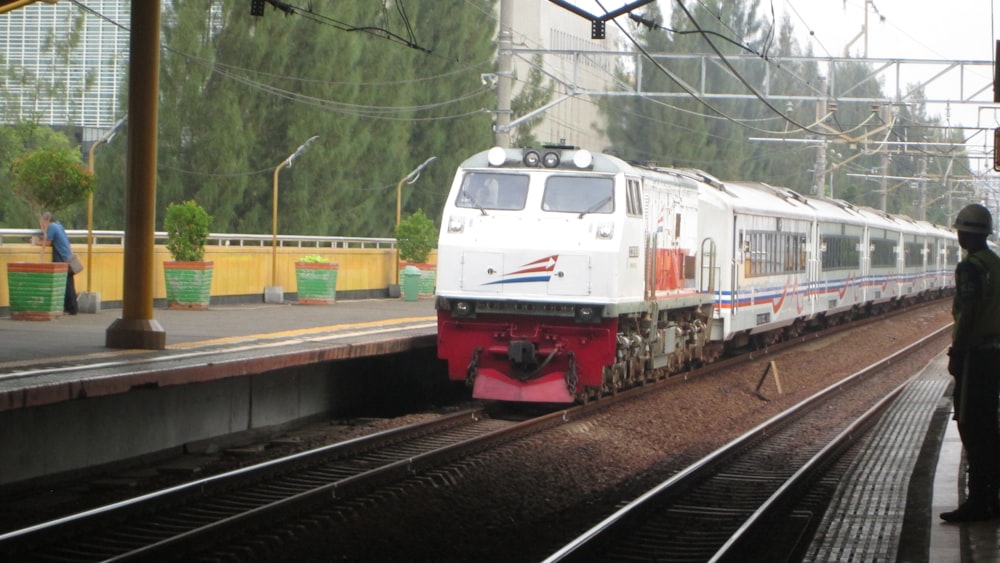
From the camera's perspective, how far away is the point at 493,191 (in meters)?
15.7

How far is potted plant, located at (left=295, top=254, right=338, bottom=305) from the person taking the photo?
78.3 feet

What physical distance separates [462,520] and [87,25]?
39465 millimetres

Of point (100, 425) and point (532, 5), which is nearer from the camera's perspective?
point (100, 425)

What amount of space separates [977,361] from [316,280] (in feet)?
55.6

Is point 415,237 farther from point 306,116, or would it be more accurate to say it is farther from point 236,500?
point 236,500

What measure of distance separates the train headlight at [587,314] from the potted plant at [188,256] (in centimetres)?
784

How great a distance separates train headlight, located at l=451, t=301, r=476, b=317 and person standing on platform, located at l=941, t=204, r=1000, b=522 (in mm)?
7394

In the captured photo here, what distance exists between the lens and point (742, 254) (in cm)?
2195

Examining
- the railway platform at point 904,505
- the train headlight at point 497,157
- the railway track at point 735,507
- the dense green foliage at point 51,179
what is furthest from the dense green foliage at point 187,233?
the railway platform at point 904,505

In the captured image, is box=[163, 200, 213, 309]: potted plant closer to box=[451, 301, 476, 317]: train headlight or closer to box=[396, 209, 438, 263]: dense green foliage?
box=[451, 301, 476, 317]: train headlight

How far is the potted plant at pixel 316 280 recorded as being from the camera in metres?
23.9

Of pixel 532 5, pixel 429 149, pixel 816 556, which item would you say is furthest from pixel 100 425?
pixel 532 5

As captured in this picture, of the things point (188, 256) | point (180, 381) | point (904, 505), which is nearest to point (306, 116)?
point (188, 256)

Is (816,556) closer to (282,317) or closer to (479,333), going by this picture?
(479,333)
